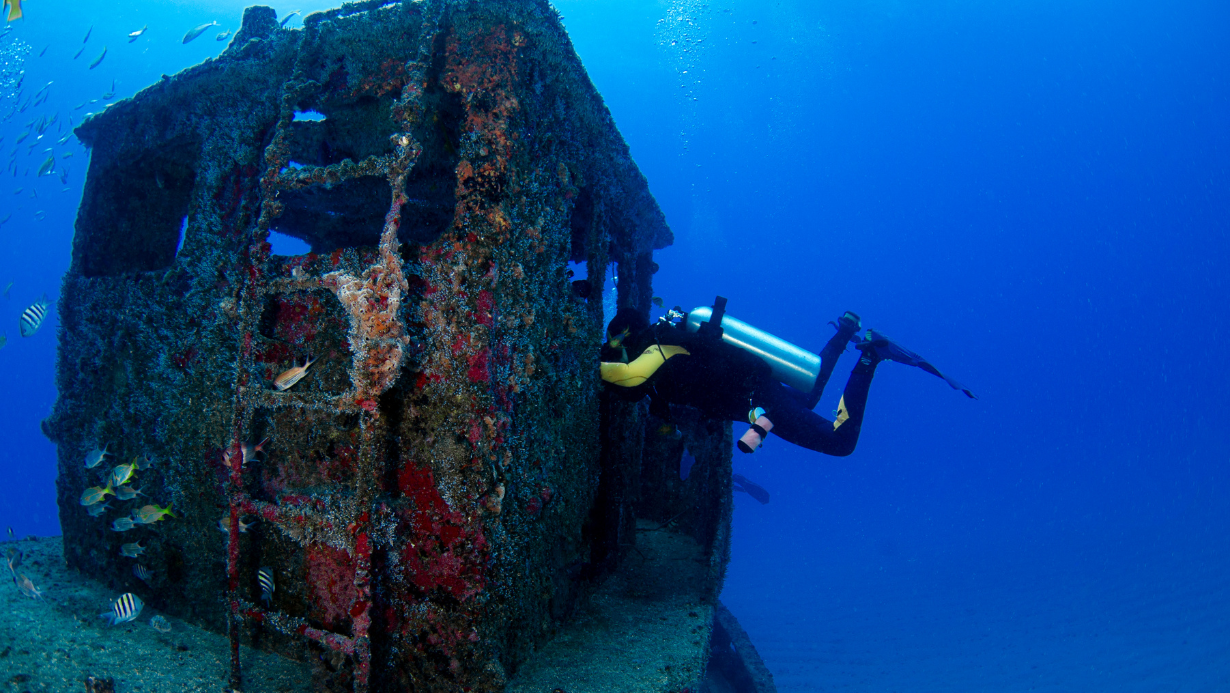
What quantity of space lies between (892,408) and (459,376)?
97378 millimetres

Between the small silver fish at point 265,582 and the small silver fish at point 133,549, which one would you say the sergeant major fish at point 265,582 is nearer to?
the small silver fish at point 265,582

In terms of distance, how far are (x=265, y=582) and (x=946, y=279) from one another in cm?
13033

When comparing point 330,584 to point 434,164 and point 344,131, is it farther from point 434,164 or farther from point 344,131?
point 344,131

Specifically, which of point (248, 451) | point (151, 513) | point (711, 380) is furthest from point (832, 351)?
point (151, 513)

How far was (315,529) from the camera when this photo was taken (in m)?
2.27

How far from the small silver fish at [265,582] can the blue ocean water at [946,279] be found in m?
12.6

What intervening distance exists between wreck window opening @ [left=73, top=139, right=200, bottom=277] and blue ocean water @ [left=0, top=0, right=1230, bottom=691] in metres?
14.0

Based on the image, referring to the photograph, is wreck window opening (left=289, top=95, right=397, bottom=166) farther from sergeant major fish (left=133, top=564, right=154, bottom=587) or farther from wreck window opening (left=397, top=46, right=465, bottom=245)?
sergeant major fish (left=133, top=564, right=154, bottom=587)

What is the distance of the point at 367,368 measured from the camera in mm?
2189

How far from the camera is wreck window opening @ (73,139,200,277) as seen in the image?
4.05 metres

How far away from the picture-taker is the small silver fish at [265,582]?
105 inches

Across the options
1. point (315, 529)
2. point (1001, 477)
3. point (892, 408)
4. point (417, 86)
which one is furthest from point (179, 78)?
point (892, 408)

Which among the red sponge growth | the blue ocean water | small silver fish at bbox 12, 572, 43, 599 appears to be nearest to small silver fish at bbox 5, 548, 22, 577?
small silver fish at bbox 12, 572, 43, 599

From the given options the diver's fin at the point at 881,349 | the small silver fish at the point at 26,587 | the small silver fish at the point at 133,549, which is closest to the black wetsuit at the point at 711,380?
the diver's fin at the point at 881,349
